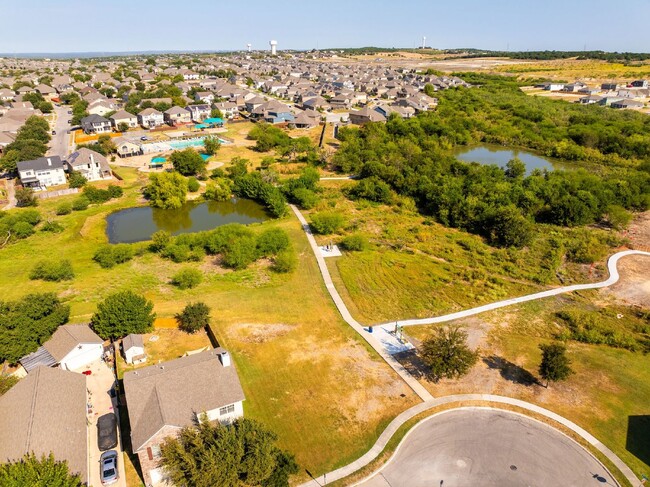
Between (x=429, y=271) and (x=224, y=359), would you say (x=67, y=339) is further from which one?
(x=429, y=271)

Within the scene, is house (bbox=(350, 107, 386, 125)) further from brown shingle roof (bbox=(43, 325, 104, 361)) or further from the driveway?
the driveway

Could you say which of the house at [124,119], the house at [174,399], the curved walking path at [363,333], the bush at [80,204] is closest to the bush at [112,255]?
the bush at [80,204]

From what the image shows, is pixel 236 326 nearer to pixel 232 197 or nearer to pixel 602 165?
pixel 232 197

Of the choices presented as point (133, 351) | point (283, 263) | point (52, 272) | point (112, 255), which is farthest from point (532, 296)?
point (52, 272)

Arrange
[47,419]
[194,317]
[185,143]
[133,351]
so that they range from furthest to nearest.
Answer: [185,143]
[194,317]
[133,351]
[47,419]

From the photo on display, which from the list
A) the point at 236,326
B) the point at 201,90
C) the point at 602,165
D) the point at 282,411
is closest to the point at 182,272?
the point at 236,326
